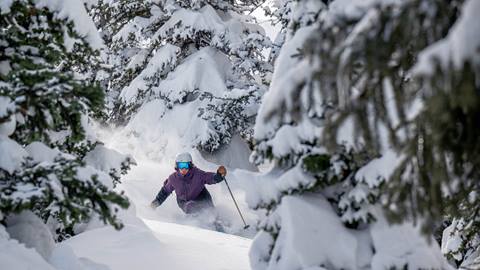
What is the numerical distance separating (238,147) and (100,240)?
949 centimetres

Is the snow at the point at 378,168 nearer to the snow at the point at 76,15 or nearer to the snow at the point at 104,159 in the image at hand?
the snow at the point at 76,15

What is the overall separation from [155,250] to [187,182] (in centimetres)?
587

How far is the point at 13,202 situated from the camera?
418cm

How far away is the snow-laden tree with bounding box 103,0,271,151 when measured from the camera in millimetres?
15617

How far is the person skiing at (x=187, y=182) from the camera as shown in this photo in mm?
12766

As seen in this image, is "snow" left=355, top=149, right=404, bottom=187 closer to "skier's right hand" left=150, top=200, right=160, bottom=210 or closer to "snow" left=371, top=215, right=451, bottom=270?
"snow" left=371, top=215, right=451, bottom=270

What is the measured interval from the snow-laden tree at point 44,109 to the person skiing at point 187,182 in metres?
6.96

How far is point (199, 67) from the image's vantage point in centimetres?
1600

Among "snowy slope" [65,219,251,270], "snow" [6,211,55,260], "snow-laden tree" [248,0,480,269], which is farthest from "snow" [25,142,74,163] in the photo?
"snow-laden tree" [248,0,480,269]

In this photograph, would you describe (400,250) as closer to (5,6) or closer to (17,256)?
(17,256)

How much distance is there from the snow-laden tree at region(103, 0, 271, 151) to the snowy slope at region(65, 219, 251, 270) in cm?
742

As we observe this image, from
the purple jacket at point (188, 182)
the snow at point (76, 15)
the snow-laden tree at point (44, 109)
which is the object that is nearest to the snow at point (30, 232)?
the snow-laden tree at point (44, 109)

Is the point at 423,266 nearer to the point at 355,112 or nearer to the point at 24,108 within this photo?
the point at 355,112

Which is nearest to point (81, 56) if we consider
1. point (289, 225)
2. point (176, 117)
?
point (289, 225)
